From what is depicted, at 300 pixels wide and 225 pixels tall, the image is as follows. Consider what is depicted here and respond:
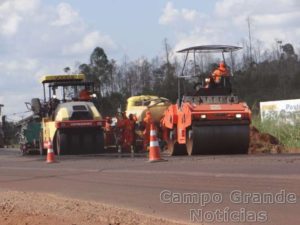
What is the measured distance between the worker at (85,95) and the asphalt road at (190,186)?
1085 cm

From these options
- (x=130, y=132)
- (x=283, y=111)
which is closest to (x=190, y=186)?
(x=130, y=132)

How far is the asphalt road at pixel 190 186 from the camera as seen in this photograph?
9.11 m

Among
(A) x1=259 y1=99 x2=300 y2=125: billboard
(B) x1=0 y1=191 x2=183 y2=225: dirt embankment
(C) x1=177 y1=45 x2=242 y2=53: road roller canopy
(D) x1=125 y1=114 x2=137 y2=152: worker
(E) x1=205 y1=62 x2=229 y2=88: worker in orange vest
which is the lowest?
(B) x1=0 y1=191 x2=183 y2=225: dirt embankment

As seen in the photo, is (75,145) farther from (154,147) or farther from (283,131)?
(154,147)

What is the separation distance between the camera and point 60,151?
26062mm

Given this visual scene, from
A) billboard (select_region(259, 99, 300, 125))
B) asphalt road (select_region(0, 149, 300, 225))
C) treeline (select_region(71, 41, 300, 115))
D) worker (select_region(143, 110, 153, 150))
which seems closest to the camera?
asphalt road (select_region(0, 149, 300, 225))

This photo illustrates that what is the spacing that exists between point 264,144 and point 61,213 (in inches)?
587

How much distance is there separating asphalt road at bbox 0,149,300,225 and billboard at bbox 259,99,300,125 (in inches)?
468

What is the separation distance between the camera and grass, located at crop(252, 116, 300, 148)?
2448 cm

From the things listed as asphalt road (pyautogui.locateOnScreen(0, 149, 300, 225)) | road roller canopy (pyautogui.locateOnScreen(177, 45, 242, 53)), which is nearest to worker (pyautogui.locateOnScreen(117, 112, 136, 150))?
road roller canopy (pyautogui.locateOnScreen(177, 45, 242, 53))

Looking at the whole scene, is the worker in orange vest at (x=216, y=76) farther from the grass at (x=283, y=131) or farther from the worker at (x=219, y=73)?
the grass at (x=283, y=131)

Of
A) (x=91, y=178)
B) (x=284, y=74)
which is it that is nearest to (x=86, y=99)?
(x=91, y=178)

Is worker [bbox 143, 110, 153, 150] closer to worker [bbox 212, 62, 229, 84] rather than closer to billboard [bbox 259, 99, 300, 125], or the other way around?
billboard [bbox 259, 99, 300, 125]

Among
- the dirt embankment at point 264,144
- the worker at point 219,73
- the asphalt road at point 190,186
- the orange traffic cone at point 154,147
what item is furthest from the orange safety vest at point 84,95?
the orange traffic cone at point 154,147
